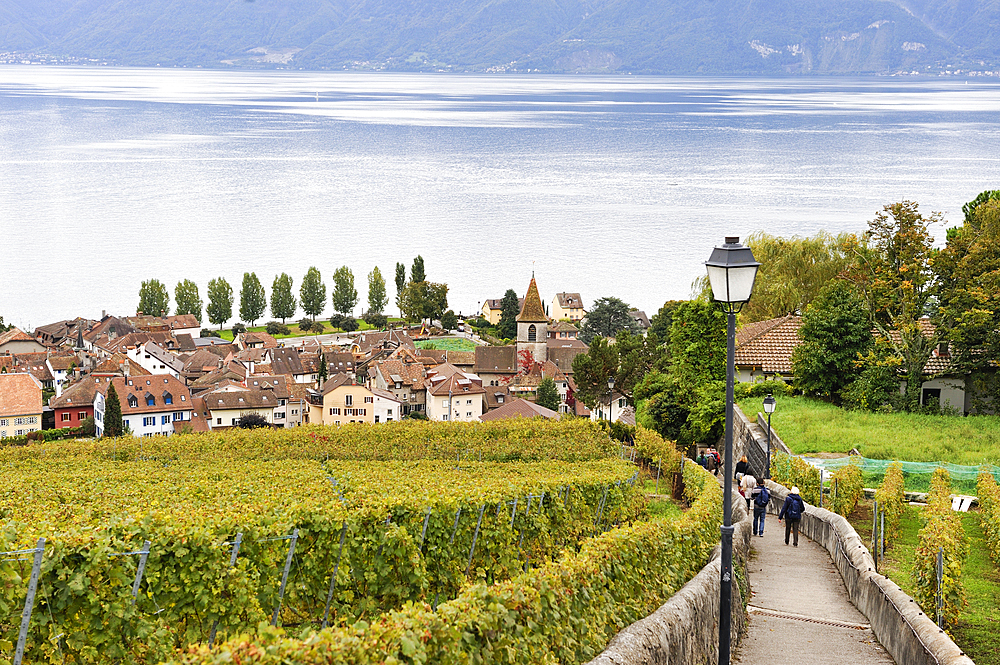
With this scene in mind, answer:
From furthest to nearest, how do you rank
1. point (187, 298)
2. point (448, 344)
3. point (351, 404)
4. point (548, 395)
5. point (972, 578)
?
point (448, 344) < point (187, 298) < point (351, 404) < point (548, 395) < point (972, 578)

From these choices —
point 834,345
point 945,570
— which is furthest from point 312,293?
point 945,570

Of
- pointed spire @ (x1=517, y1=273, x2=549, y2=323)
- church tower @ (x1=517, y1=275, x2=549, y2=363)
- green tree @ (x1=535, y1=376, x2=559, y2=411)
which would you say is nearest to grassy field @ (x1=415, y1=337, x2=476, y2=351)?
church tower @ (x1=517, y1=275, x2=549, y2=363)

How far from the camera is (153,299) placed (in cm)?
11356

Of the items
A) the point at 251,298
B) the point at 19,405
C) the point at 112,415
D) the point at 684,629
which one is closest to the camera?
the point at 684,629

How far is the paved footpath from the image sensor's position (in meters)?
10.2

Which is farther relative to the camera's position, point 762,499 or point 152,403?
point 152,403

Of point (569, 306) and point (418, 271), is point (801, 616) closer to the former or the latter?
point (569, 306)

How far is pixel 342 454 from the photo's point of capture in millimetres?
24172

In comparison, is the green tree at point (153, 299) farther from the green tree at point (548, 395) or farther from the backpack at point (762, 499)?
the backpack at point (762, 499)

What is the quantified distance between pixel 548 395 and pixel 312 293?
140 ft

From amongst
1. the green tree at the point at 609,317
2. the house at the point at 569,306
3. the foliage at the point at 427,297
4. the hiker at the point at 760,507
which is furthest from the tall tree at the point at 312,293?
the hiker at the point at 760,507

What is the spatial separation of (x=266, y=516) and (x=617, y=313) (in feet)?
310

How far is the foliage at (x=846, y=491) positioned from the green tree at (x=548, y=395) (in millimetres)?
63891

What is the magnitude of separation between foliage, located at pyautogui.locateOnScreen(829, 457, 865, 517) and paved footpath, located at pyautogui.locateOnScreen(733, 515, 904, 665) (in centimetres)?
153
